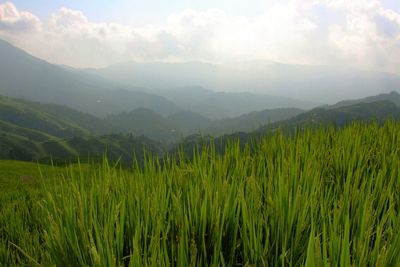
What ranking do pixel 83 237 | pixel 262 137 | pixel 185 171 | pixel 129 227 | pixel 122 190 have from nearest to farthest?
pixel 83 237, pixel 129 227, pixel 122 190, pixel 185 171, pixel 262 137

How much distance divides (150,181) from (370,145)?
3.34 meters

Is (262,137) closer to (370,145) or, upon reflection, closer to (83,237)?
(370,145)

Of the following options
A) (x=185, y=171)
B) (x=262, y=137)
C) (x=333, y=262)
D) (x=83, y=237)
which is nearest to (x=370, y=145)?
(x=262, y=137)

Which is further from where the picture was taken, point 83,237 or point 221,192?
point 221,192

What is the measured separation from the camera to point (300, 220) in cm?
191

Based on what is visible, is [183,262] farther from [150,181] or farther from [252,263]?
[150,181]

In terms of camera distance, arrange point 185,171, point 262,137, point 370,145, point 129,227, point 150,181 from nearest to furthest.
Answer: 1. point 129,227
2. point 150,181
3. point 185,171
4. point 370,145
5. point 262,137

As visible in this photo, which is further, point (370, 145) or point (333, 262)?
point (370, 145)

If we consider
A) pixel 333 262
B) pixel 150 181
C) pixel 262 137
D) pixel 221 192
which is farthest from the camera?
pixel 262 137

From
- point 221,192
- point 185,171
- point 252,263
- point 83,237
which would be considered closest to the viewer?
point 252,263

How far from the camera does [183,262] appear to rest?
1.54 metres

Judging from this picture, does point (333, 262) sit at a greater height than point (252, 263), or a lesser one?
greater

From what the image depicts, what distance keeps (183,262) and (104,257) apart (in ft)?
1.28

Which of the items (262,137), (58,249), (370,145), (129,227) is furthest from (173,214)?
(370,145)
